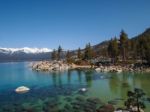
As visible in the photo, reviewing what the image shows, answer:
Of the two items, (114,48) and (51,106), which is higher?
(114,48)

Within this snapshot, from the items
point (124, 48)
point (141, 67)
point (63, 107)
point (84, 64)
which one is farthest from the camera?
point (84, 64)

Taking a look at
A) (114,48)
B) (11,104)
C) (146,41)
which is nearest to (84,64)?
(114,48)

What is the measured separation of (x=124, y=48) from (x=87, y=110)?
81.5m

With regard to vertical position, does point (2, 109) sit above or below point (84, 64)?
below

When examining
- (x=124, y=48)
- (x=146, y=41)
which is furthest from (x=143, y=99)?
(x=124, y=48)

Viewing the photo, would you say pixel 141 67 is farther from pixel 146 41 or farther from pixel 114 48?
pixel 114 48

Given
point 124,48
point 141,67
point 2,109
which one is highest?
point 124,48

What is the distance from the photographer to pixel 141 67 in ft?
309

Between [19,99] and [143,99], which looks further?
[19,99]

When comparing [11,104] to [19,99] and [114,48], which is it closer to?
[19,99]

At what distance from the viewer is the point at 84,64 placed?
133 metres

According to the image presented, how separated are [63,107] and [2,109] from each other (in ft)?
34.3

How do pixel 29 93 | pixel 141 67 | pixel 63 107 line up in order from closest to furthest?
pixel 63 107 → pixel 29 93 → pixel 141 67

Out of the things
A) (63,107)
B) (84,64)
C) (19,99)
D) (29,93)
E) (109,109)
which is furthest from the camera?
(84,64)
